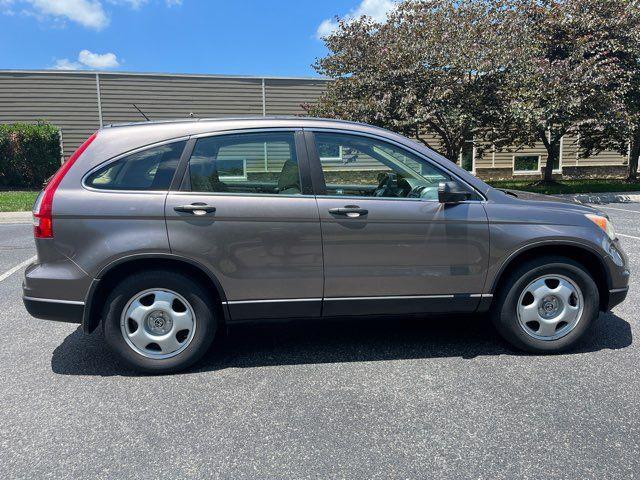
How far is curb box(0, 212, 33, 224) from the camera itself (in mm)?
11445

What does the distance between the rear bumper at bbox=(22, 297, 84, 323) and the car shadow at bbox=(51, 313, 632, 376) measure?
1.54 feet

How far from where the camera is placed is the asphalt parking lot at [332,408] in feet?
8.14

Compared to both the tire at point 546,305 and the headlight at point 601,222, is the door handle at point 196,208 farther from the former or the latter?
the headlight at point 601,222

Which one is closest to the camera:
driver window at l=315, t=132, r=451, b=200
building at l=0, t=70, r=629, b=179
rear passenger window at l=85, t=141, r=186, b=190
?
rear passenger window at l=85, t=141, r=186, b=190

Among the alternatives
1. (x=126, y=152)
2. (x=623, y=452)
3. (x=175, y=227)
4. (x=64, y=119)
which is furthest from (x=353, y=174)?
(x=64, y=119)

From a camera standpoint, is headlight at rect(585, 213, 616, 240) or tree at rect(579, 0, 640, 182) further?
tree at rect(579, 0, 640, 182)

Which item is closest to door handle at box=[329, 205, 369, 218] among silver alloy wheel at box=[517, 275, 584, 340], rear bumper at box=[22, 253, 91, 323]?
silver alloy wheel at box=[517, 275, 584, 340]

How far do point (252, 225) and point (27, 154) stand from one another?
15643 mm

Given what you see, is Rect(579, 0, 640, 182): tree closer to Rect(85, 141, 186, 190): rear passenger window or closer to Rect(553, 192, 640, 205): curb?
Rect(553, 192, 640, 205): curb

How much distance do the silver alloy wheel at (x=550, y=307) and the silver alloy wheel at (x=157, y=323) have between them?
243 centimetres

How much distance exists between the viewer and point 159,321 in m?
3.45

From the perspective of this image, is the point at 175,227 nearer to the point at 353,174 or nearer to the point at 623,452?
the point at 353,174

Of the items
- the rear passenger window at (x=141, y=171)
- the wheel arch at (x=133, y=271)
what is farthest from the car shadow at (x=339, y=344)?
the rear passenger window at (x=141, y=171)

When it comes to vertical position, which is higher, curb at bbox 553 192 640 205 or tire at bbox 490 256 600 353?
curb at bbox 553 192 640 205
